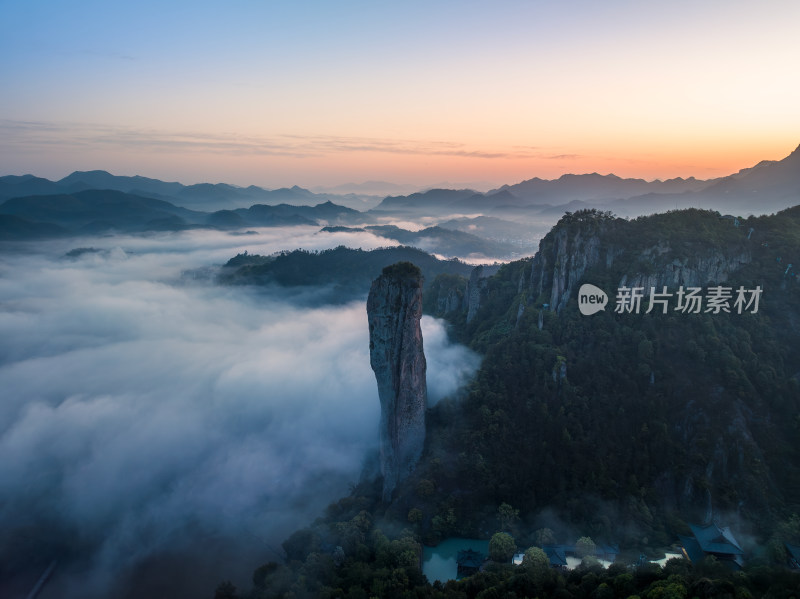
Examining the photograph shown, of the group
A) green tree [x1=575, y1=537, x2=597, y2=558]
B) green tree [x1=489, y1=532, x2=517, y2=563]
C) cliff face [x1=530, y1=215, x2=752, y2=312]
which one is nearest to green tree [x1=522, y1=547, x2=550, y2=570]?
green tree [x1=489, y1=532, x2=517, y2=563]

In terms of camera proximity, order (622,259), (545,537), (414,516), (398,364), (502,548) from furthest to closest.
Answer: (622,259), (398,364), (414,516), (545,537), (502,548)

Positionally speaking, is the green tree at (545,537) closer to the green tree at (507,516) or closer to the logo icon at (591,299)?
the green tree at (507,516)

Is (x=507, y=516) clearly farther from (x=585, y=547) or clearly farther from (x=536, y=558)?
(x=536, y=558)

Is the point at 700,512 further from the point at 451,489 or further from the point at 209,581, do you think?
the point at 209,581

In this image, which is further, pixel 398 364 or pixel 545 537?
pixel 398 364

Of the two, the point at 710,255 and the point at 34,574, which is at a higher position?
the point at 710,255

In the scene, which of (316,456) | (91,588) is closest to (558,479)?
(316,456)

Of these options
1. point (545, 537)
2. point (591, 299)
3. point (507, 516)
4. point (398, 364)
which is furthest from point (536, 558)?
point (591, 299)

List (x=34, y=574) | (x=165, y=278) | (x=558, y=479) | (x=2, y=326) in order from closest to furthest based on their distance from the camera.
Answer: (x=558, y=479), (x=34, y=574), (x=2, y=326), (x=165, y=278)
